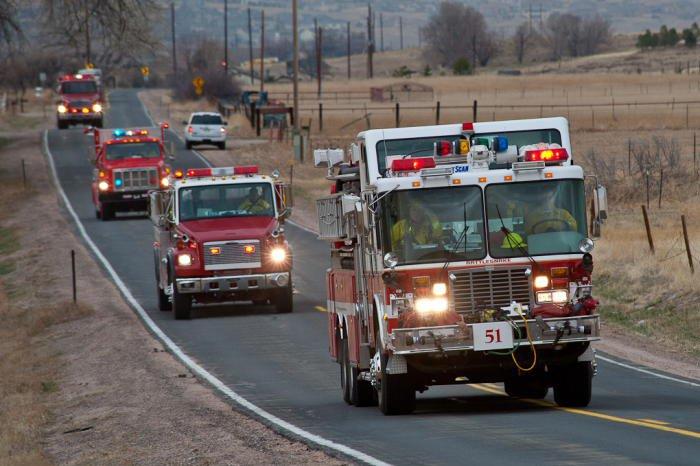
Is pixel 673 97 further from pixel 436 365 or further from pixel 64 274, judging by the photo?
pixel 436 365

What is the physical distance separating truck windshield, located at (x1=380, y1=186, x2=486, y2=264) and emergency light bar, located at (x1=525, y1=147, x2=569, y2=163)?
711 mm

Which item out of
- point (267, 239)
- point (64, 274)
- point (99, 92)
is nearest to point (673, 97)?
point (99, 92)

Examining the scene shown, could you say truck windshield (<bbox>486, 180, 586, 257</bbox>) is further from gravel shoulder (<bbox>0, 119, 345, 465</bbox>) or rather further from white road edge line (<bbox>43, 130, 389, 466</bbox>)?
gravel shoulder (<bbox>0, 119, 345, 465</bbox>)

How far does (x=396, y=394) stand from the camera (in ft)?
52.5

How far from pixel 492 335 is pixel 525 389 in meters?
2.78

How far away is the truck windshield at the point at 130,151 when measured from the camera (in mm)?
47156

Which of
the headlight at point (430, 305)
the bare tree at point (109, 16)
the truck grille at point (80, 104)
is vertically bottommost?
the headlight at point (430, 305)

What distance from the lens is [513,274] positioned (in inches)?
603

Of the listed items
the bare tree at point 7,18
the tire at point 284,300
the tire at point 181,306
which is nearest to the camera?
the tire at point 181,306

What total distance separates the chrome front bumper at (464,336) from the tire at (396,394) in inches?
31.5

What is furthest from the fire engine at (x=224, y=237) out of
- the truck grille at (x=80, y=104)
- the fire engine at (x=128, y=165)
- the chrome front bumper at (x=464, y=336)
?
the truck grille at (x=80, y=104)

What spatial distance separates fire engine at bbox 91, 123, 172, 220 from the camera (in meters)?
46.7

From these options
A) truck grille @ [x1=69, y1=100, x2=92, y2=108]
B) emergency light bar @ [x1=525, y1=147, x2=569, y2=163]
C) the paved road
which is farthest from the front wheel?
truck grille @ [x1=69, y1=100, x2=92, y2=108]

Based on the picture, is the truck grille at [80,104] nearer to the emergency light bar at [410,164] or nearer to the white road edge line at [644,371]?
the white road edge line at [644,371]
